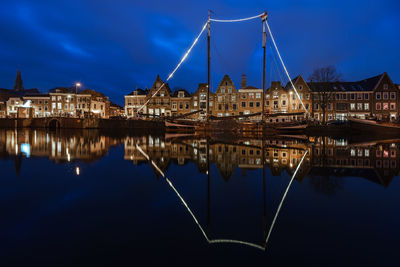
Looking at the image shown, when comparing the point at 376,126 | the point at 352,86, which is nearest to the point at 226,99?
the point at 376,126

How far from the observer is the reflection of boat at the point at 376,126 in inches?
1519

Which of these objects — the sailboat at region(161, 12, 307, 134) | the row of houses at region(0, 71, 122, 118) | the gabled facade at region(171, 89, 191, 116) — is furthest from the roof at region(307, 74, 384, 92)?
the row of houses at region(0, 71, 122, 118)

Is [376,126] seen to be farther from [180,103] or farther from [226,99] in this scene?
[180,103]

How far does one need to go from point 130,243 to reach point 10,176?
23.1 ft

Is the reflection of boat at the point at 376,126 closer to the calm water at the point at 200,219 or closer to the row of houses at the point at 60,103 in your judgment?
the calm water at the point at 200,219

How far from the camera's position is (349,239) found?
3.61 metres

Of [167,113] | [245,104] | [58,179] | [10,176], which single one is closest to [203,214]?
[58,179]

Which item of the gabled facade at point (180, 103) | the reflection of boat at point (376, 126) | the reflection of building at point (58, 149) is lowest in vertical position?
the reflection of building at point (58, 149)

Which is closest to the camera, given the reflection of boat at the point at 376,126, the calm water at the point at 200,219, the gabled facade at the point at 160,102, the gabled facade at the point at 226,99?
the calm water at the point at 200,219

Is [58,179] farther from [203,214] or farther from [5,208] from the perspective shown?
[203,214]

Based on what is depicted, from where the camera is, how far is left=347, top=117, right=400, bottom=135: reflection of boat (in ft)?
127

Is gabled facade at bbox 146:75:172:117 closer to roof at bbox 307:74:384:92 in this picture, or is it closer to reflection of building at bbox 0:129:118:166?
roof at bbox 307:74:384:92

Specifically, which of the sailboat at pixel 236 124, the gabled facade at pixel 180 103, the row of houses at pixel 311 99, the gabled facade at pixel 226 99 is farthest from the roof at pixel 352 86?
the gabled facade at pixel 180 103

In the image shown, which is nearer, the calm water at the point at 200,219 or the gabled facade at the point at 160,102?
the calm water at the point at 200,219
